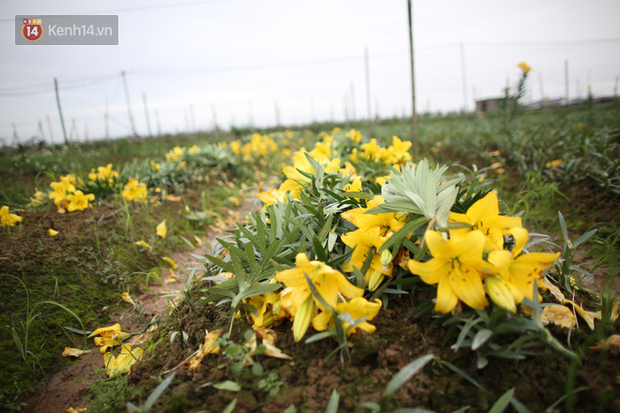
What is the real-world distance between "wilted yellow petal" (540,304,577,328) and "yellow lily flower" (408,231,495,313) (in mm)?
293

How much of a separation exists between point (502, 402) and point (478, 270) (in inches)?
11.6

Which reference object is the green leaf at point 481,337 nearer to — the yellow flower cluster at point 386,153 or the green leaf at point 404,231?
the green leaf at point 404,231

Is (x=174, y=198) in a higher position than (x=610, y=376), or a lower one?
higher

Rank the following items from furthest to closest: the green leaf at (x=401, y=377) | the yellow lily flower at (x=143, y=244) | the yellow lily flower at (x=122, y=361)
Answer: the yellow lily flower at (x=143, y=244) → the yellow lily flower at (x=122, y=361) → the green leaf at (x=401, y=377)

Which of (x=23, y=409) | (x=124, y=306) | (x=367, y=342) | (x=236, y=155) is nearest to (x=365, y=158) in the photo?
(x=367, y=342)

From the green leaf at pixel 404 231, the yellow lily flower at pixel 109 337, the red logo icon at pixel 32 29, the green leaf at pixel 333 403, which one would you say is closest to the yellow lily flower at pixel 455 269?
the green leaf at pixel 404 231

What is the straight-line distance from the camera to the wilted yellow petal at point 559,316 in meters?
0.88

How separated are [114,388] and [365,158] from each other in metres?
2.20

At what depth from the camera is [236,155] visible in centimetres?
619

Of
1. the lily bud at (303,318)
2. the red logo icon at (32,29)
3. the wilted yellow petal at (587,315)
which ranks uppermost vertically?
the red logo icon at (32,29)

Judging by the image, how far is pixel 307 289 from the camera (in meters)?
0.87

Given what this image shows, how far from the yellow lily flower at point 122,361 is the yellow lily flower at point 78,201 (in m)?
2.10

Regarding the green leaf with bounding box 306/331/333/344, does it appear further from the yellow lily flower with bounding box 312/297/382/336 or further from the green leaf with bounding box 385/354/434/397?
the green leaf with bounding box 385/354/434/397

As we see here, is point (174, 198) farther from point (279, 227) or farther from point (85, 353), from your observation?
point (279, 227)
